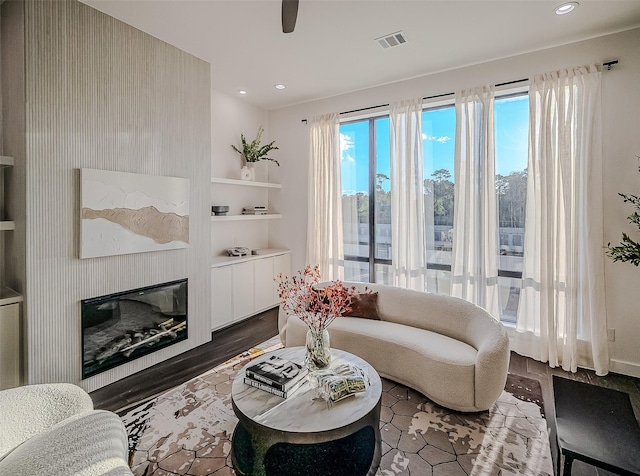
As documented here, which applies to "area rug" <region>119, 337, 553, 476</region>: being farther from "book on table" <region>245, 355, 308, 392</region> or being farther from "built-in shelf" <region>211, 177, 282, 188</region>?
"built-in shelf" <region>211, 177, 282, 188</region>

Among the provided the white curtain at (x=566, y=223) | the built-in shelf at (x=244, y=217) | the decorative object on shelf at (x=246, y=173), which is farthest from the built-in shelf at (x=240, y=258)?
the white curtain at (x=566, y=223)

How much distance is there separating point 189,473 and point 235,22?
3364mm

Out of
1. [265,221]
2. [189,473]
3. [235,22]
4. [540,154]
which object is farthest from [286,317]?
[540,154]

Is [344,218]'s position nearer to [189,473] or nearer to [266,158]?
[266,158]

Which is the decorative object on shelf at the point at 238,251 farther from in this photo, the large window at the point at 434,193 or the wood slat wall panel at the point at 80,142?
the large window at the point at 434,193

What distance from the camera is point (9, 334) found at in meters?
2.33

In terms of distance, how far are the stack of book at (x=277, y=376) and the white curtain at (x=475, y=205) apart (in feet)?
7.66

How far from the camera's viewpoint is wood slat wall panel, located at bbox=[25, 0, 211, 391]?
237 cm

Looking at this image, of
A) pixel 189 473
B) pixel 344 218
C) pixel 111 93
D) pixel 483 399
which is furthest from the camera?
pixel 344 218

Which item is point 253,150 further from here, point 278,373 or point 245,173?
point 278,373

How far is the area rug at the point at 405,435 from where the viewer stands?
1894mm

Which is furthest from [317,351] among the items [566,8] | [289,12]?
[566,8]

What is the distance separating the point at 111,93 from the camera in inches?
110

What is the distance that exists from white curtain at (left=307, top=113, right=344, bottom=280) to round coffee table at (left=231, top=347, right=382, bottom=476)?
2650mm
